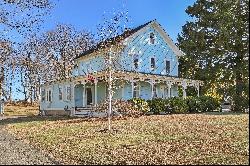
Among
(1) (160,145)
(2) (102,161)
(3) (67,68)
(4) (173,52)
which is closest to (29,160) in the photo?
(2) (102,161)

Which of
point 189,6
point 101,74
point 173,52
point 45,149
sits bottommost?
point 45,149

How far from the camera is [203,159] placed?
10211 millimetres

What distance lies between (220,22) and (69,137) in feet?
Answer: 74.1

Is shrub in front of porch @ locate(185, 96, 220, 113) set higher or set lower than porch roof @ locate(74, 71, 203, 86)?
lower

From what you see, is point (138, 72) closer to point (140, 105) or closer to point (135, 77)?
point (135, 77)

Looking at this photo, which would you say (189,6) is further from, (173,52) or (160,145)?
(160,145)

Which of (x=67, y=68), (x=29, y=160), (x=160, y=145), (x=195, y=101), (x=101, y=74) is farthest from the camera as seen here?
(x=67, y=68)

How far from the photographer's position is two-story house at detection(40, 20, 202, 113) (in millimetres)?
34219

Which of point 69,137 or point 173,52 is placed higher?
point 173,52

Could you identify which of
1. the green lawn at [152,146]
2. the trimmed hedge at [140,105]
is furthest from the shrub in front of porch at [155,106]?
the green lawn at [152,146]

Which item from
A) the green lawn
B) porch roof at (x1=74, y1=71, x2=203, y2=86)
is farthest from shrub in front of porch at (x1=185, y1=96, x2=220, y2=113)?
the green lawn

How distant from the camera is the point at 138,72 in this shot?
1353 inches

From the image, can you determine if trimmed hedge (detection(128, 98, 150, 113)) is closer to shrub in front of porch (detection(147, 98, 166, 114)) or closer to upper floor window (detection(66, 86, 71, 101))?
shrub in front of porch (detection(147, 98, 166, 114))

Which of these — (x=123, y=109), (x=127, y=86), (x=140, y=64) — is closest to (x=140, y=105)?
(x=123, y=109)
